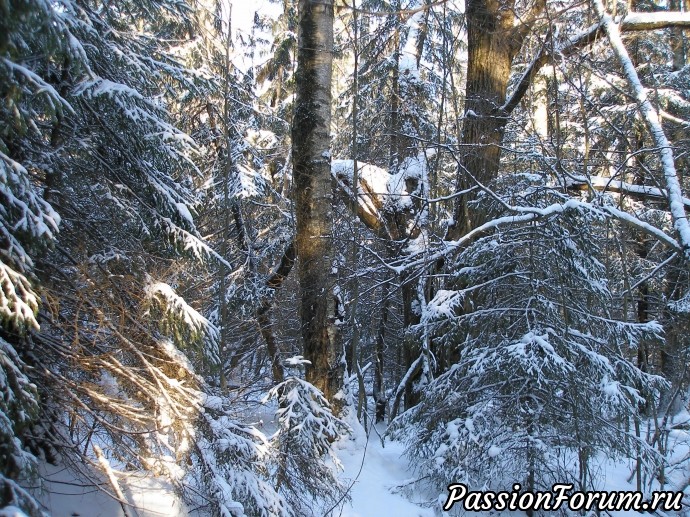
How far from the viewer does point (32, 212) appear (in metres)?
2.63

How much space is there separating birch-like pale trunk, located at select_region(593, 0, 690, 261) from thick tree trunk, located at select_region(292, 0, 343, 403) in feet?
8.51

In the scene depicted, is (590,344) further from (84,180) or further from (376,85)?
(376,85)

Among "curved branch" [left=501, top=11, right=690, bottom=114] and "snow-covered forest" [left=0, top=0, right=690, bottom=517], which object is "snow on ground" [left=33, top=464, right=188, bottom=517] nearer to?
"snow-covered forest" [left=0, top=0, right=690, bottom=517]

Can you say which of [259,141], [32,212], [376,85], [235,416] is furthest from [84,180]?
[376,85]

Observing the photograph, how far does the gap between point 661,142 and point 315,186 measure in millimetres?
3153

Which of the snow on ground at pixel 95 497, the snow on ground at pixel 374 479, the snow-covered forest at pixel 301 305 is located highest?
the snow-covered forest at pixel 301 305

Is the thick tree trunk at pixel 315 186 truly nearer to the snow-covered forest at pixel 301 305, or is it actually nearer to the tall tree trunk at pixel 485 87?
the snow-covered forest at pixel 301 305

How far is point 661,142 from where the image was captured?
408 cm

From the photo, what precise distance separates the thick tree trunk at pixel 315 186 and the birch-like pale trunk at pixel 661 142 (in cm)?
259

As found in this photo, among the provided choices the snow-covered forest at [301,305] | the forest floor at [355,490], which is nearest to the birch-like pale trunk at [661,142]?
the snow-covered forest at [301,305]

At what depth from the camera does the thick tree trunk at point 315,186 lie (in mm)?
4504

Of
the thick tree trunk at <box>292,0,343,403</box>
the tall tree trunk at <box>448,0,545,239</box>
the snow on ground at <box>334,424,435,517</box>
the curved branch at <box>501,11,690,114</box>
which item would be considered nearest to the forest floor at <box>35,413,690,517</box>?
the snow on ground at <box>334,424,435,517</box>

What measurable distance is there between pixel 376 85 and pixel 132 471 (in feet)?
27.8

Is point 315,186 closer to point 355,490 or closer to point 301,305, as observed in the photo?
point 301,305
